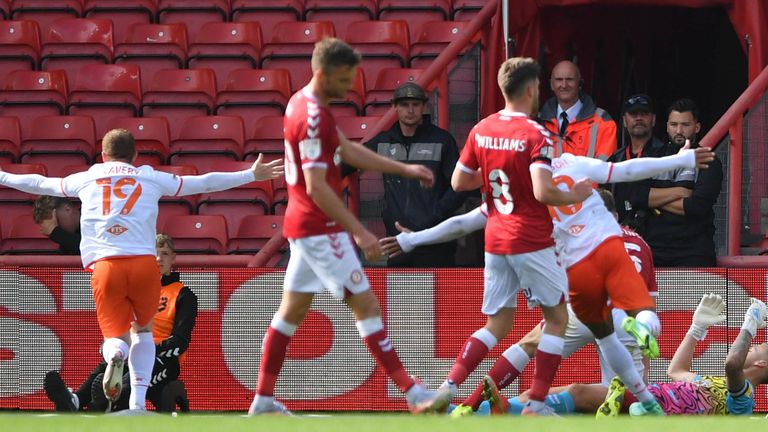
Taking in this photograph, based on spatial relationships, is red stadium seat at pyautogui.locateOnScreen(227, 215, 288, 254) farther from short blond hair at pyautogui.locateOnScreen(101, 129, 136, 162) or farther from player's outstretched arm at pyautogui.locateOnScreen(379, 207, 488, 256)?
player's outstretched arm at pyautogui.locateOnScreen(379, 207, 488, 256)

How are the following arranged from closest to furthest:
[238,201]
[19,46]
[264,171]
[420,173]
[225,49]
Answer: [420,173], [264,171], [238,201], [225,49], [19,46]

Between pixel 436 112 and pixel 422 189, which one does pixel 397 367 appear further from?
pixel 436 112

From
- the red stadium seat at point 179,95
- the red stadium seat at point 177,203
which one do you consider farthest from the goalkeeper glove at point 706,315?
the red stadium seat at point 179,95

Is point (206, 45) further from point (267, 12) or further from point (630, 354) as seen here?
point (630, 354)

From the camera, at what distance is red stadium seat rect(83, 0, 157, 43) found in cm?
1468

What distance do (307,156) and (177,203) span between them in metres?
5.08

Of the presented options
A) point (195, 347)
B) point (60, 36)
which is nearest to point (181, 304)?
point (195, 347)

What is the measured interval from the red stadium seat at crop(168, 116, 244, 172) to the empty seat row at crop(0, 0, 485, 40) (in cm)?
181

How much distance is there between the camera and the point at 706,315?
9.69 meters

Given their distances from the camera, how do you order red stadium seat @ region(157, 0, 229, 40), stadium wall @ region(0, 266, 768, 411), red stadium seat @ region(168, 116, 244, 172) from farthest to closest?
red stadium seat @ region(157, 0, 229, 40)
red stadium seat @ region(168, 116, 244, 172)
stadium wall @ region(0, 266, 768, 411)

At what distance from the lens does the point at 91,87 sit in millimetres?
13789

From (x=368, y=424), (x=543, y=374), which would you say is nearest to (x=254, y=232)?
(x=543, y=374)

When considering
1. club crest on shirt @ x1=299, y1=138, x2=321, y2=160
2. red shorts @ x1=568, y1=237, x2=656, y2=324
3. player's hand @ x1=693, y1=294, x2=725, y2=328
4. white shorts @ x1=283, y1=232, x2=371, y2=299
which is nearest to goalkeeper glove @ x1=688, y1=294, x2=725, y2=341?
player's hand @ x1=693, y1=294, x2=725, y2=328

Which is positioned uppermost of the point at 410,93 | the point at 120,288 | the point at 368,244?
the point at 410,93
